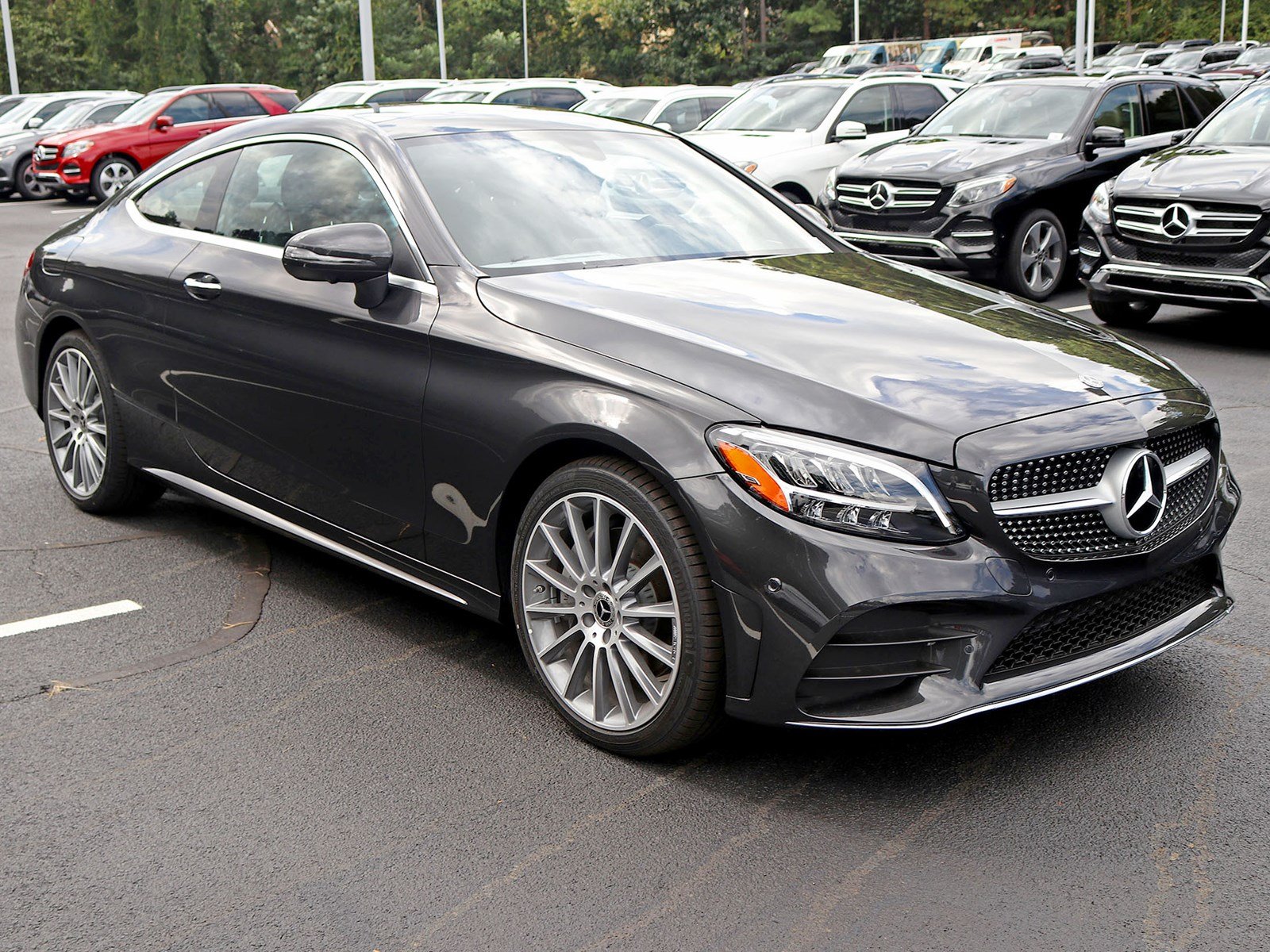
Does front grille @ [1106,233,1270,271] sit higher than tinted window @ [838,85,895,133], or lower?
lower

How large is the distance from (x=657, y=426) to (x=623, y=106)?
→ 17.4 m

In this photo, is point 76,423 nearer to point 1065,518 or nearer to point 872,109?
point 1065,518

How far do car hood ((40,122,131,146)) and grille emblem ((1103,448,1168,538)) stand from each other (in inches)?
878

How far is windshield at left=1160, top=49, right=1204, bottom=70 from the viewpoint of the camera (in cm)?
4391

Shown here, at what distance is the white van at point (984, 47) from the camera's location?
5103 cm

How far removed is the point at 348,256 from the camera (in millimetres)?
4078

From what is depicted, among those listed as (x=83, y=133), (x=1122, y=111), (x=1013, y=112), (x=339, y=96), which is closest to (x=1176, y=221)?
(x=1013, y=112)

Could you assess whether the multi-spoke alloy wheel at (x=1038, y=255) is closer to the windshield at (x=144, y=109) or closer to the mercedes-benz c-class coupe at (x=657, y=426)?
the mercedes-benz c-class coupe at (x=657, y=426)

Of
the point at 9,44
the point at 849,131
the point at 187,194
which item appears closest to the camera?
the point at 187,194

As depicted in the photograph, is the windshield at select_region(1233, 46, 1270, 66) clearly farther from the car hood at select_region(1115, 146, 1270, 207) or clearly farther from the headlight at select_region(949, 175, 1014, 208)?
the car hood at select_region(1115, 146, 1270, 207)

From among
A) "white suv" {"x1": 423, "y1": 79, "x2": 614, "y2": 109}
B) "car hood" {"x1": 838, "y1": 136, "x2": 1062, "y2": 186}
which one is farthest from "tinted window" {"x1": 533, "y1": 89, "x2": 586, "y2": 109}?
"car hood" {"x1": 838, "y1": 136, "x2": 1062, "y2": 186}

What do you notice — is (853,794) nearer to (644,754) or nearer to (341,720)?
(644,754)

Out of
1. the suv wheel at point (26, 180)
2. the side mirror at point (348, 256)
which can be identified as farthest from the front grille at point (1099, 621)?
the suv wheel at point (26, 180)

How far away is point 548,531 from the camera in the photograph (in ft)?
12.1
